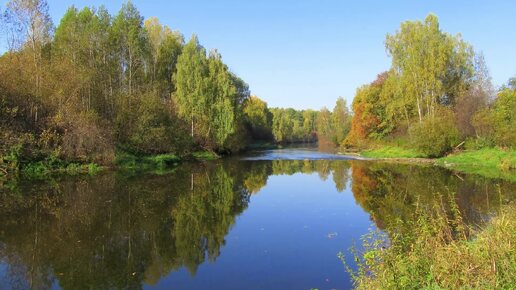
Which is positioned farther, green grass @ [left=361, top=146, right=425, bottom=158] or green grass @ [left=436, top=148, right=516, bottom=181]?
green grass @ [left=361, top=146, right=425, bottom=158]

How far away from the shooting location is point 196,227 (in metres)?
13.7

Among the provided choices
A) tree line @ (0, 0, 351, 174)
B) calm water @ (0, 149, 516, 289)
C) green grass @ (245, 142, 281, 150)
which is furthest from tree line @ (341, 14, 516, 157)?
green grass @ (245, 142, 281, 150)

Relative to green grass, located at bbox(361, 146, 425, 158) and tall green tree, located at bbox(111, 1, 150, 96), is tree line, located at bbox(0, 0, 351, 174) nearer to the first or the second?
tall green tree, located at bbox(111, 1, 150, 96)

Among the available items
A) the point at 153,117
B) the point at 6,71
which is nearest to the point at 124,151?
the point at 153,117

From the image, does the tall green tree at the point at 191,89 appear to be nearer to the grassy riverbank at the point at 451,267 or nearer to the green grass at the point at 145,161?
the green grass at the point at 145,161

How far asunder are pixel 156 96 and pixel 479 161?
3077cm

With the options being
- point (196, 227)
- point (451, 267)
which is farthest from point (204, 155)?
point (451, 267)

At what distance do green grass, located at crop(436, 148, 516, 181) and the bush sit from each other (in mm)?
1324

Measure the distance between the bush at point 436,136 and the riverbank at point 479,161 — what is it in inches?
38.9

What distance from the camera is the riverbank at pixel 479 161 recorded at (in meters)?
29.2

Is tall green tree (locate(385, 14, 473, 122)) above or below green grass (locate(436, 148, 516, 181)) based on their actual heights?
above

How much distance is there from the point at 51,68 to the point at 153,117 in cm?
995

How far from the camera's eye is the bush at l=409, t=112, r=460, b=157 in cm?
3841

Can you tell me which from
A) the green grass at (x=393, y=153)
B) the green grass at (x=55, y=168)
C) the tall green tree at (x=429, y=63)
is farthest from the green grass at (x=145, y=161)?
the tall green tree at (x=429, y=63)
